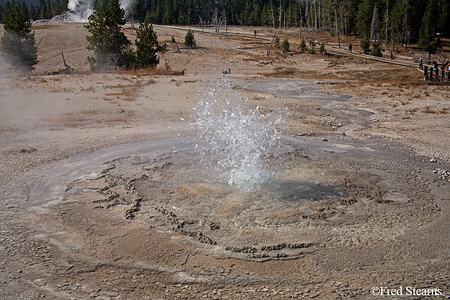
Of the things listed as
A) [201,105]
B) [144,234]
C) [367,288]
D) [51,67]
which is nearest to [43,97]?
[201,105]

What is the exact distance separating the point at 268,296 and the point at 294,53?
51082 mm

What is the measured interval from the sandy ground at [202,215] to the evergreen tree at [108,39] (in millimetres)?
15771

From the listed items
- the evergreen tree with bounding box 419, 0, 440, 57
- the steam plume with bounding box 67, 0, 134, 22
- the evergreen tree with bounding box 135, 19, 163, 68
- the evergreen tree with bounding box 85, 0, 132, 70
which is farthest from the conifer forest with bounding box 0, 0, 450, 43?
the evergreen tree with bounding box 85, 0, 132, 70

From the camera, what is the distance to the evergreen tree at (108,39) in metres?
29.8

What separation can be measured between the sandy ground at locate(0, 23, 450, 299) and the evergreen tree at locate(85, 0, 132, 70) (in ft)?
51.7

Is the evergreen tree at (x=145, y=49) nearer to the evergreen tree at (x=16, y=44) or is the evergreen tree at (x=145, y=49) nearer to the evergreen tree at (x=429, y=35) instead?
the evergreen tree at (x=16, y=44)

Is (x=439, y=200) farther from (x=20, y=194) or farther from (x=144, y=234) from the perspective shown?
(x=20, y=194)

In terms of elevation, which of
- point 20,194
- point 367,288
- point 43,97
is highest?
point 43,97

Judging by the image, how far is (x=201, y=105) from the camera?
1677cm

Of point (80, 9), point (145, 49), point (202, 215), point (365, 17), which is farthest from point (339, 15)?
point (202, 215)

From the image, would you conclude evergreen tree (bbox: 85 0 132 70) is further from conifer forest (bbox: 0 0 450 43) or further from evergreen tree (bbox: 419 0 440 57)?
evergreen tree (bbox: 419 0 440 57)

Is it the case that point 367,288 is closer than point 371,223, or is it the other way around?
point 367,288

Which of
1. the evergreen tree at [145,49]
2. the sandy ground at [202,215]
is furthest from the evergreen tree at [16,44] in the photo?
the sandy ground at [202,215]

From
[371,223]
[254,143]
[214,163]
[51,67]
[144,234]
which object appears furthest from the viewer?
[51,67]
